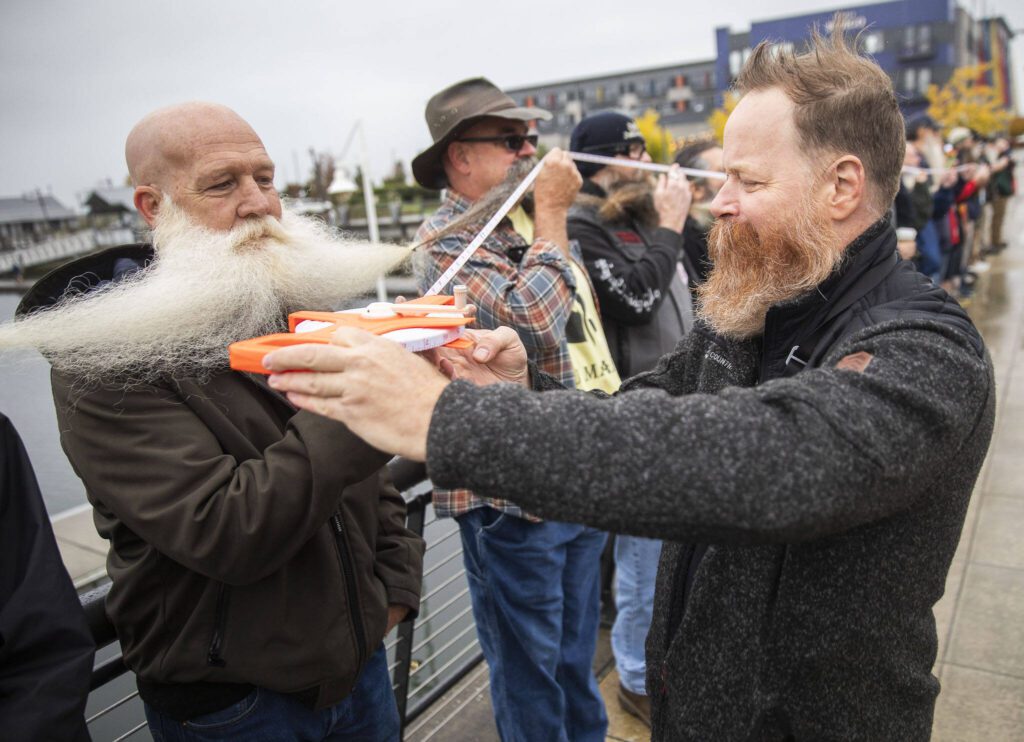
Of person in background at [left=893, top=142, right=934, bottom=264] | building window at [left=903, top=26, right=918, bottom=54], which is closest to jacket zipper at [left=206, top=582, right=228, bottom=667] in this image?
person in background at [left=893, top=142, right=934, bottom=264]

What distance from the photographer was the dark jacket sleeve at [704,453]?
99 cm

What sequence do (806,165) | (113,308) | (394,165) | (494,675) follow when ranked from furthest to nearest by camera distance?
(394,165) < (494,675) < (113,308) < (806,165)

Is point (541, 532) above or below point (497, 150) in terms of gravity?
below

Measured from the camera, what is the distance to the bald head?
70.7 inches

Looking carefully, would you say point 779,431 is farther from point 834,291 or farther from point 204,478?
point 204,478

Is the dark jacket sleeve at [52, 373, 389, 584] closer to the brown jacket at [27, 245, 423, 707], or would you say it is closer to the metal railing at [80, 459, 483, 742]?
the brown jacket at [27, 245, 423, 707]

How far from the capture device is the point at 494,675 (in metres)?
2.63

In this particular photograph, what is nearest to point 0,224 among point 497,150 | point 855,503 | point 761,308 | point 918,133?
point 497,150

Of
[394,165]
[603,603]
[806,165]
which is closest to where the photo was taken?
[806,165]

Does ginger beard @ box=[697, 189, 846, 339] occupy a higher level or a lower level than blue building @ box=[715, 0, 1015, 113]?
lower

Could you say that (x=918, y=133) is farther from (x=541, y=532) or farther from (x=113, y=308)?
(x=113, y=308)

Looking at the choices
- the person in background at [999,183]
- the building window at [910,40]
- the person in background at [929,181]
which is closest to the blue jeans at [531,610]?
the person in background at [929,181]

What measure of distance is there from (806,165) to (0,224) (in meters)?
6.21

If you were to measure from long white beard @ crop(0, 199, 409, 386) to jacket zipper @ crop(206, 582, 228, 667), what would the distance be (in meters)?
0.47
